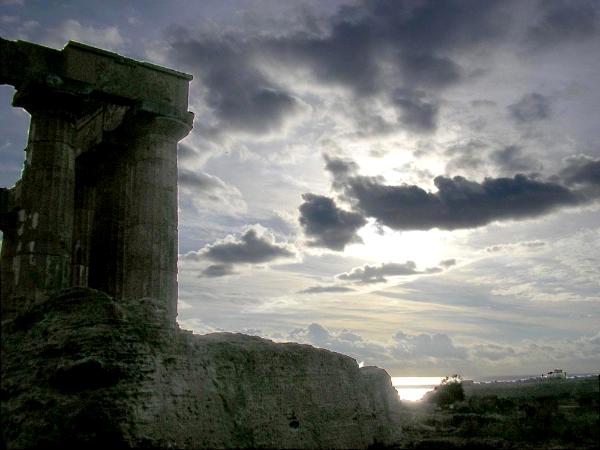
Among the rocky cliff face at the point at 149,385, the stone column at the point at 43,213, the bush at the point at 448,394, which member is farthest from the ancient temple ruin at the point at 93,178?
the bush at the point at 448,394

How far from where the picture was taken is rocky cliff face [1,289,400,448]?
6.80 metres

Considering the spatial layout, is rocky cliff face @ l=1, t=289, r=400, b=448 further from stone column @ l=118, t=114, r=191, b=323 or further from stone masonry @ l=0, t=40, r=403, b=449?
stone column @ l=118, t=114, r=191, b=323

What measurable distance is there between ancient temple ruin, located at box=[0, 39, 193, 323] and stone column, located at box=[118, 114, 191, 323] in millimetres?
26

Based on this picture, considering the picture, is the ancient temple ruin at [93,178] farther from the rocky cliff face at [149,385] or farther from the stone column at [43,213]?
the rocky cliff face at [149,385]

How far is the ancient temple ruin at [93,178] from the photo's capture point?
45.7 feet

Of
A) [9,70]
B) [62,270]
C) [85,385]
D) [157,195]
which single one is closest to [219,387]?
[85,385]

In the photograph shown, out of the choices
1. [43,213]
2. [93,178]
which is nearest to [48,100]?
[43,213]

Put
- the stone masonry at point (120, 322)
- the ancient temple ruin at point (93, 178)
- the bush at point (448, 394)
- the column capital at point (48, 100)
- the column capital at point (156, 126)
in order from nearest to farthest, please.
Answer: the stone masonry at point (120, 322)
the ancient temple ruin at point (93, 178)
the column capital at point (48, 100)
the column capital at point (156, 126)
the bush at point (448, 394)

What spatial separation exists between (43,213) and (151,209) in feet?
8.71

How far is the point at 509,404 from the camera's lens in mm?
20312

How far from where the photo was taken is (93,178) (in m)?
17.9

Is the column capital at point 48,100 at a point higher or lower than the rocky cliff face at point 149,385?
higher

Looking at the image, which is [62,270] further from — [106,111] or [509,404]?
→ [509,404]

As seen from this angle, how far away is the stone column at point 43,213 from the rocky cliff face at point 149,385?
5942 millimetres
